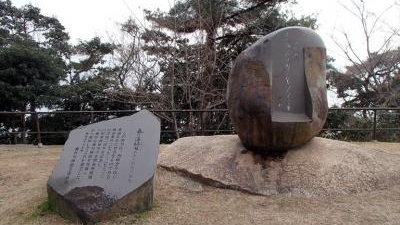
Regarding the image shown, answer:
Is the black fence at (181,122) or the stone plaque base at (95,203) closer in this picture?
the stone plaque base at (95,203)

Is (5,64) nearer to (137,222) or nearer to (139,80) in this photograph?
(139,80)

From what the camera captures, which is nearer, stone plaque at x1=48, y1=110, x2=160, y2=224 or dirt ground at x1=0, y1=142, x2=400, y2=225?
stone plaque at x1=48, y1=110, x2=160, y2=224

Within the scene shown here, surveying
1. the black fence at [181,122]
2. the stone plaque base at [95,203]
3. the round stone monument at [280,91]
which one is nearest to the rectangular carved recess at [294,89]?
the round stone monument at [280,91]

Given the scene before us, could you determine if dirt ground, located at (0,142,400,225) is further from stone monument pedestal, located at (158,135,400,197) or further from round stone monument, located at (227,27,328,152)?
round stone monument, located at (227,27,328,152)

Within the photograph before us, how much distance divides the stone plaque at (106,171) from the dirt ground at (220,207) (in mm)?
158

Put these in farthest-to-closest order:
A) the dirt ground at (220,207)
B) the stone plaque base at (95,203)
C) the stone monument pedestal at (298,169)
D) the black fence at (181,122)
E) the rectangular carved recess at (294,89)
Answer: the black fence at (181,122) → the rectangular carved recess at (294,89) → the stone monument pedestal at (298,169) → the dirt ground at (220,207) → the stone plaque base at (95,203)

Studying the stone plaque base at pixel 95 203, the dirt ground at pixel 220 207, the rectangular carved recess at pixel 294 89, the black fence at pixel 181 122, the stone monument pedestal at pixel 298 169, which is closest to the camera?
the stone plaque base at pixel 95 203

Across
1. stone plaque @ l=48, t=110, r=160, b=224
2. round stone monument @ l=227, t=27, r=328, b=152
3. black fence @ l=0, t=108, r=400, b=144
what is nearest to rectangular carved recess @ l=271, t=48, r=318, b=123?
round stone monument @ l=227, t=27, r=328, b=152

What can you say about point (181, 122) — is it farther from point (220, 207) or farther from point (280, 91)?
point (220, 207)

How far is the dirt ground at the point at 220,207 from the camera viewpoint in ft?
13.5

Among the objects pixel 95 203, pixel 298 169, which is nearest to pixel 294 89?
pixel 298 169

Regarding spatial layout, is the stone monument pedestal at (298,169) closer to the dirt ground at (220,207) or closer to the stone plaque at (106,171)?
the dirt ground at (220,207)

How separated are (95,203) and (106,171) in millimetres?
444

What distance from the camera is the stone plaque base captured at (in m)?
3.93
